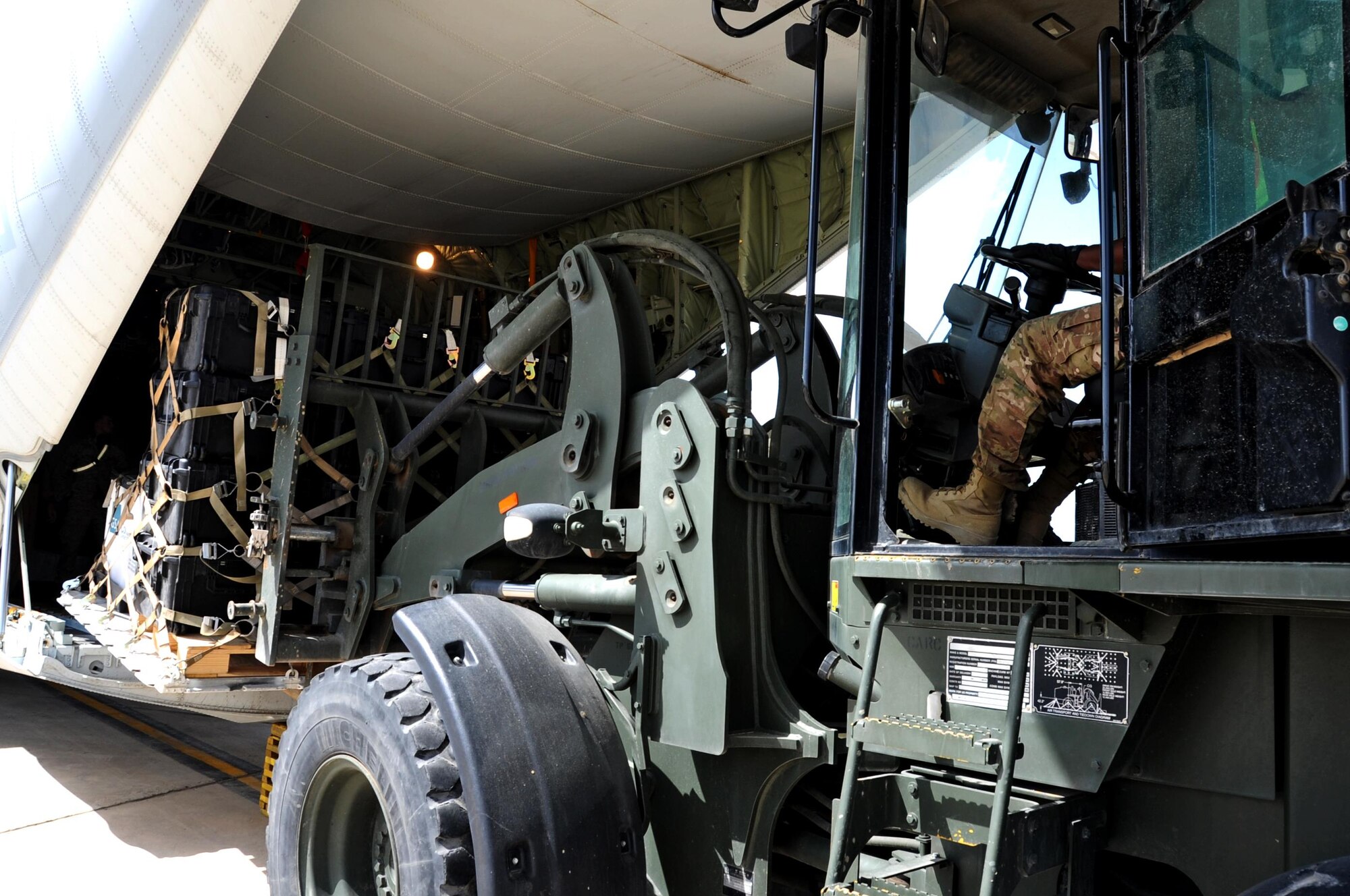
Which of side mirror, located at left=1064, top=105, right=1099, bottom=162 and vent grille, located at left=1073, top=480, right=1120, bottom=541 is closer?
vent grille, located at left=1073, top=480, right=1120, bottom=541

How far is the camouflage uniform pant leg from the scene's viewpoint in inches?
93.6

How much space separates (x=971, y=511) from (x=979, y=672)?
400mm

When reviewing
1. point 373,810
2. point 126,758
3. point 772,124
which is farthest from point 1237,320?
point 126,758

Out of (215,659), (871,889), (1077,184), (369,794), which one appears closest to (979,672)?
(871,889)

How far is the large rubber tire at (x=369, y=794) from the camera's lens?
280 cm

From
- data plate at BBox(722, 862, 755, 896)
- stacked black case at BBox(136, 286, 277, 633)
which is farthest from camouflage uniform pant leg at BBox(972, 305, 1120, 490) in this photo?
stacked black case at BBox(136, 286, 277, 633)

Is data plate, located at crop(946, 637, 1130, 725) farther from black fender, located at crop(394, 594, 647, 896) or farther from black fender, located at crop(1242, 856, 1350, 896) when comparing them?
black fender, located at crop(394, 594, 647, 896)

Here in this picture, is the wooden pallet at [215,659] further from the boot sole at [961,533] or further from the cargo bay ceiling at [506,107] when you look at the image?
the boot sole at [961,533]

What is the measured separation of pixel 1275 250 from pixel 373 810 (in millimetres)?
2884

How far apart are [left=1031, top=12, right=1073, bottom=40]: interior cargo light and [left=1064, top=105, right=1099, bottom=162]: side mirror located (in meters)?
0.25

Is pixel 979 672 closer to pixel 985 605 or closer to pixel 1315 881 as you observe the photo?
pixel 985 605

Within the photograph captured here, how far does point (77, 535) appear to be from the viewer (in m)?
6.84

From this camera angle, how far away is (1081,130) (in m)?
3.08

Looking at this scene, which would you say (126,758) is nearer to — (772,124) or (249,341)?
(249,341)
